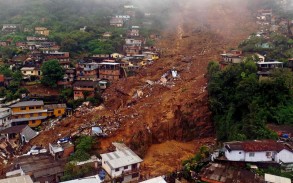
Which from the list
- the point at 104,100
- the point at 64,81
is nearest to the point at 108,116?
the point at 104,100

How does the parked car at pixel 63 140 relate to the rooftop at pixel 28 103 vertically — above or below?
below

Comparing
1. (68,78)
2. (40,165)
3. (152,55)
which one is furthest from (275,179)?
(152,55)

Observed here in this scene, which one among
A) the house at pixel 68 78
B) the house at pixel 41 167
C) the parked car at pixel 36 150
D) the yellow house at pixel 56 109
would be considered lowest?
the parked car at pixel 36 150

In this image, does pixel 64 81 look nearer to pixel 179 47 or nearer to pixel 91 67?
pixel 91 67

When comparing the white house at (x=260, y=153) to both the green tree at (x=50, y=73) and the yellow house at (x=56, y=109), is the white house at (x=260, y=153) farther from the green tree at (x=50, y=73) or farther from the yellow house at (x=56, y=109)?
the green tree at (x=50, y=73)

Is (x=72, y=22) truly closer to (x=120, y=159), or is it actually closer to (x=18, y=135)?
(x=18, y=135)

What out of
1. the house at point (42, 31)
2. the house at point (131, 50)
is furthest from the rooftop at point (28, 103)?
the house at point (42, 31)
